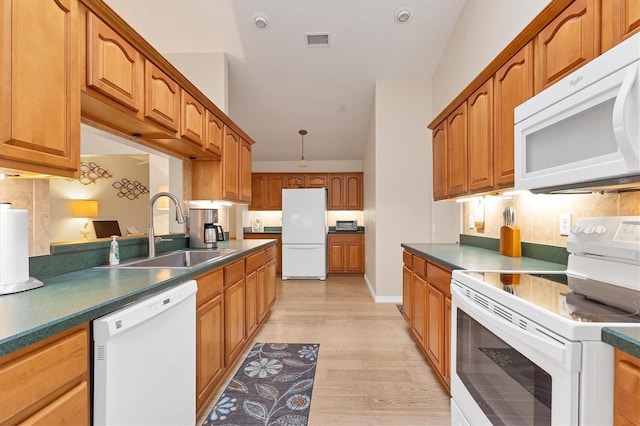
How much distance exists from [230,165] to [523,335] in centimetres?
304

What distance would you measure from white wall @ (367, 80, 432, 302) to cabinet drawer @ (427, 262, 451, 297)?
1.97m

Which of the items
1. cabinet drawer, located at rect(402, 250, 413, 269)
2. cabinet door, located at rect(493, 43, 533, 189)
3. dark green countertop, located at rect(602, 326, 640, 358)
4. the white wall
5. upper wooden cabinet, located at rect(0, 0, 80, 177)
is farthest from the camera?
the white wall

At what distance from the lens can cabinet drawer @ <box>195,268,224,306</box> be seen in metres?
1.81

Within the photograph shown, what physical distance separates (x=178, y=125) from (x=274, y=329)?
7.35 ft

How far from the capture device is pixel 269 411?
195 cm

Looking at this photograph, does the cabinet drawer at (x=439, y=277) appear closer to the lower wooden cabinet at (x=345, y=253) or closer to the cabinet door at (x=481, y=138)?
the cabinet door at (x=481, y=138)

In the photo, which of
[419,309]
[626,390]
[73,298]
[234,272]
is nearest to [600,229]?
[626,390]

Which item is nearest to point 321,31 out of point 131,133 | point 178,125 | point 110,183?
point 178,125

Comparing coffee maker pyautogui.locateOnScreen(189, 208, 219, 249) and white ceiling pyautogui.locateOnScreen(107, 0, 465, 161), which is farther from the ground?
white ceiling pyautogui.locateOnScreen(107, 0, 465, 161)

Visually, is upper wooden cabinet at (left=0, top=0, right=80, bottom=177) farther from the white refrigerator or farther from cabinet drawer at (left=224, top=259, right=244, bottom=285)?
the white refrigerator

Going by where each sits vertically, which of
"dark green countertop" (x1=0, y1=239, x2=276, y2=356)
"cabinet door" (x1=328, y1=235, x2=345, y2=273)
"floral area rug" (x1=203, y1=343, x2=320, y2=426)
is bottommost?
"floral area rug" (x1=203, y1=343, x2=320, y2=426)

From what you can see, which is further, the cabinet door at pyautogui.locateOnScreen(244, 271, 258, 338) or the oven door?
the cabinet door at pyautogui.locateOnScreen(244, 271, 258, 338)

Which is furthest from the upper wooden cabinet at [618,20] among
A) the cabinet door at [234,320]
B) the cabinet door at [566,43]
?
the cabinet door at [234,320]

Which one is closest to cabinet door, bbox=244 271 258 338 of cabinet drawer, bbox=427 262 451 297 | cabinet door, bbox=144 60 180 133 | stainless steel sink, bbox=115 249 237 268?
stainless steel sink, bbox=115 249 237 268
